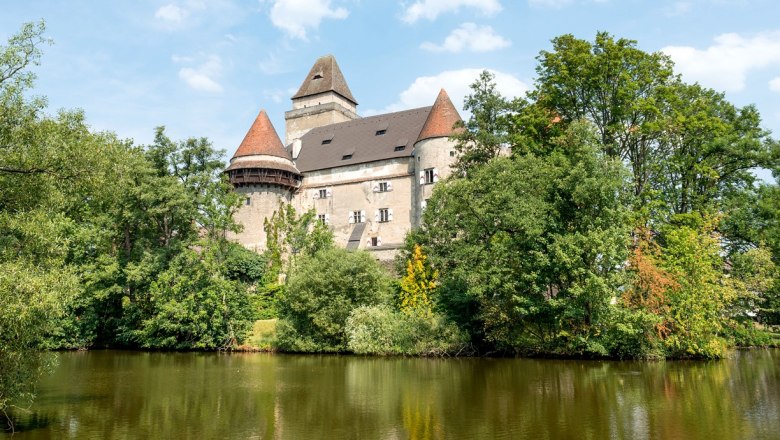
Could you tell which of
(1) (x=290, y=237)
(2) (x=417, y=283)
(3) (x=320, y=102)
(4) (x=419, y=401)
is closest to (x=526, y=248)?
(2) (x=417, y=283)

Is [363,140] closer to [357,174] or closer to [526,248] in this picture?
[357,174]

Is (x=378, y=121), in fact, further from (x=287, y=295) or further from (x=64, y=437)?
(x=64, y=437)

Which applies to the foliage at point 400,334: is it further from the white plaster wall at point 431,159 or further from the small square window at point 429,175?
the small square window at point 429,175

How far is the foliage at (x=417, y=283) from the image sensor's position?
2784 centimetres

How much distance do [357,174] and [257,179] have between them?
6864 millimetres

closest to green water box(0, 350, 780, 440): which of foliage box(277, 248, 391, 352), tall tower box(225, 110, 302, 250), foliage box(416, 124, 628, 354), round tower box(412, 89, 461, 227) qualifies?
foliage box(416, 124, 628, 354)

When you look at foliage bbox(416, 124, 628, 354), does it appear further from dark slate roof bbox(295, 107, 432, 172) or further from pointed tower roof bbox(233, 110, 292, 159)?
pointed tower roof bbox(233, 110, 292, 159)

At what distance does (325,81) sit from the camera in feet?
173

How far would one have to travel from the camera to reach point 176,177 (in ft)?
103

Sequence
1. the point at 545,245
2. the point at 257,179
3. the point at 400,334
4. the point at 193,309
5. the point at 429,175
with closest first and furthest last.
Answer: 1. the point at 545,245
2. the point at 400,334
3. the point at 193,309
4. the point at 429,175
5. the point at 257,179

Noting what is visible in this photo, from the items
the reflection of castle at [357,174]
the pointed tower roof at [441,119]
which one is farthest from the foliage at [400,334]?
the pointed tower roof at [441,119]

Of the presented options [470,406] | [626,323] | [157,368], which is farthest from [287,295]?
[470,406]

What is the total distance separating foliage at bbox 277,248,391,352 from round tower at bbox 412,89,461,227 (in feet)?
32.3

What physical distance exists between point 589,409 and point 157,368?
16.2 m
